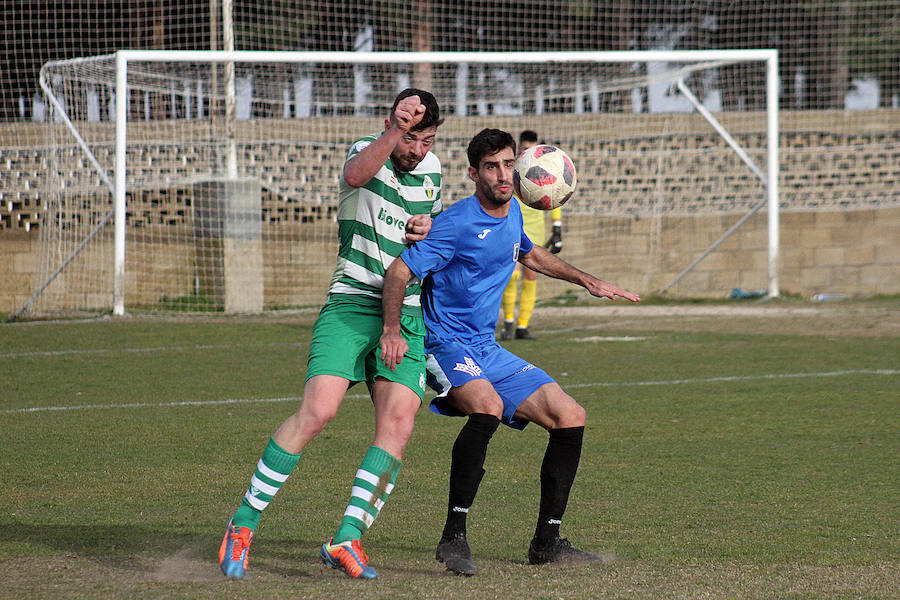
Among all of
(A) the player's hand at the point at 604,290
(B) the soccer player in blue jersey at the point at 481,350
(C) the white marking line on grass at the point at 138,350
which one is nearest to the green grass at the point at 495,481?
(C) the white marking line on grass at the point at 138,350

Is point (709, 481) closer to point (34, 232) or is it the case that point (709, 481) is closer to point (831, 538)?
point (831, 538)

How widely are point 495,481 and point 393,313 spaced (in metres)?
1.94

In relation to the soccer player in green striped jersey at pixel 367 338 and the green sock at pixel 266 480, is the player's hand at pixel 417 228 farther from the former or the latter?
the green sock at pixel 266 480

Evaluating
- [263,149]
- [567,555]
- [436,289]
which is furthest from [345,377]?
[263,149]

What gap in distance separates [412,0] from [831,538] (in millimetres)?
17490

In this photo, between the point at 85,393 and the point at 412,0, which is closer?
the point at 85,393

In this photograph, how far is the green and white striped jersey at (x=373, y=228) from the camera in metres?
4.45

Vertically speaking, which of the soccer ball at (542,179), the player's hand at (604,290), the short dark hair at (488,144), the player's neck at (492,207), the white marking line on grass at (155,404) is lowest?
the white marking line on grass at (155,404)

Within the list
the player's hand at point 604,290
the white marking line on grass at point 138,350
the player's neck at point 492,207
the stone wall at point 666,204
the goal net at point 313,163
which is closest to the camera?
the player's neck at point 492,207

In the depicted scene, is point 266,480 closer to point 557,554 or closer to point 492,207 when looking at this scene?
point 557,554

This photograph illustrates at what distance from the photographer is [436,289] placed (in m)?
4.59

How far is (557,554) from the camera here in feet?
14.2

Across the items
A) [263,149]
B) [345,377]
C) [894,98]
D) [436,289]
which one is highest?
[894,98]

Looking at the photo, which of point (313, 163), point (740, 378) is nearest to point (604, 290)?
point (740, 378)
